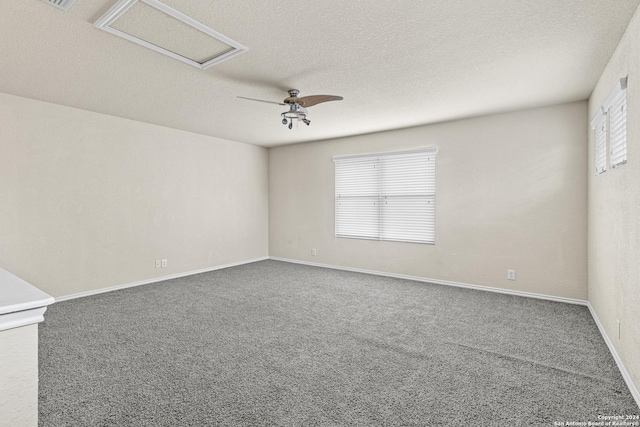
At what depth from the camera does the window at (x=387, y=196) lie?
5055mm

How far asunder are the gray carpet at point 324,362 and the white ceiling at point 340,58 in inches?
94.6

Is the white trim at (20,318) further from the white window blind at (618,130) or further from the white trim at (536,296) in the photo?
the white window blind at (618,130)

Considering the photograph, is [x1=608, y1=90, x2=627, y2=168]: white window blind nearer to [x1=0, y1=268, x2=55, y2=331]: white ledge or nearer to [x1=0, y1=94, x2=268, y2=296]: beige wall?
[x1=0, y1=268, x2=55, y2=331]: white ledge

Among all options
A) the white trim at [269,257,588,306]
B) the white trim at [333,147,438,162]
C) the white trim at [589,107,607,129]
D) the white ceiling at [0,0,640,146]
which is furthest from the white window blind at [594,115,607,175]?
the white trim at [333,147,438,162]

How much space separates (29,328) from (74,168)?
4308 mm

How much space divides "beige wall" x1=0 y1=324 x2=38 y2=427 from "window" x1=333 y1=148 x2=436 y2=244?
483cm

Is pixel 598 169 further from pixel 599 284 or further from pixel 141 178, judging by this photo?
pixel 141 178

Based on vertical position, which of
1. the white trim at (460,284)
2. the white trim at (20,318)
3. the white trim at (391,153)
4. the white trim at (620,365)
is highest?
the white trim at (391,153)

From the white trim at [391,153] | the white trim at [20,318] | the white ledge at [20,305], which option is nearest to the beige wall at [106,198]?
the white trim at [391,153]

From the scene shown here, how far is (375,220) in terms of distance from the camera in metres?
5.63

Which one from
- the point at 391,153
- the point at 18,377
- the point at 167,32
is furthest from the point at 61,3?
the point at 391,153

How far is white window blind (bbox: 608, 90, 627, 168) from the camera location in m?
2.31

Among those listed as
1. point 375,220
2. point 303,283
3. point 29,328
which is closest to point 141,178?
point 303,283

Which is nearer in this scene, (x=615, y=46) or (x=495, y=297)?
(x=615, y=46)
